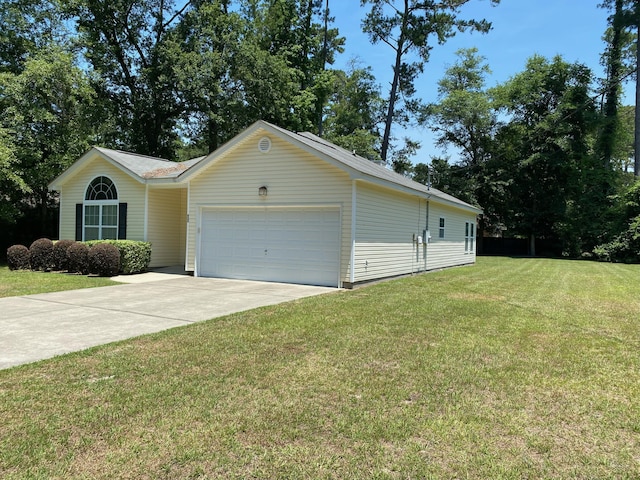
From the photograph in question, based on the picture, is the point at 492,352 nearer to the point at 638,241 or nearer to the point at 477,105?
the point at 638,241

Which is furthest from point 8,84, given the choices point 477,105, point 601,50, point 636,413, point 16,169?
point 601,50

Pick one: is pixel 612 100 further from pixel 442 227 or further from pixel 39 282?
pixel 39 282

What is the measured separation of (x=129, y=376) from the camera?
4035mm

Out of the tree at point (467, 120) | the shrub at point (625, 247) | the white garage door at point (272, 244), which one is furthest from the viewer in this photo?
the tree at point (467, 120)

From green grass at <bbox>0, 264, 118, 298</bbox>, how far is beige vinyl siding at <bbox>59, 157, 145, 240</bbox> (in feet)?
8.98

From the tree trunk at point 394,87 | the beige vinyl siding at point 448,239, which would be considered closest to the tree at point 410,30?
the tree trunk at point 394,87

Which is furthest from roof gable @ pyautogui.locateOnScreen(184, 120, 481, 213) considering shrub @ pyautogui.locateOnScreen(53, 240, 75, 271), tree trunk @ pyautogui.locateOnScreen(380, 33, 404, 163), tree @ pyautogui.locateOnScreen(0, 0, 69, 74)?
tree trunk @ pyautogui.locateOnScreen(380, 33, 404, 163)

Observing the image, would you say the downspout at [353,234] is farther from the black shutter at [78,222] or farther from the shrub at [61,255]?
the black shutter at [78,222]

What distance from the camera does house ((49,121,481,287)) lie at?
10742mm

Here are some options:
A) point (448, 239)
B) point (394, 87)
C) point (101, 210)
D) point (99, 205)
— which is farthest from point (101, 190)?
point (394, 87)

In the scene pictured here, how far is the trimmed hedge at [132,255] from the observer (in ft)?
41.9

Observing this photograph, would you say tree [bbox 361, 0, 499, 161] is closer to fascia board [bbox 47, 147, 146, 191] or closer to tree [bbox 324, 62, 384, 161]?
tree [bbox 324, 62, 384, 161]

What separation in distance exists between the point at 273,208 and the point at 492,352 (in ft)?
25.1

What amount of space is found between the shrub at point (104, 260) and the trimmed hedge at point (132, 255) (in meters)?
0.27
